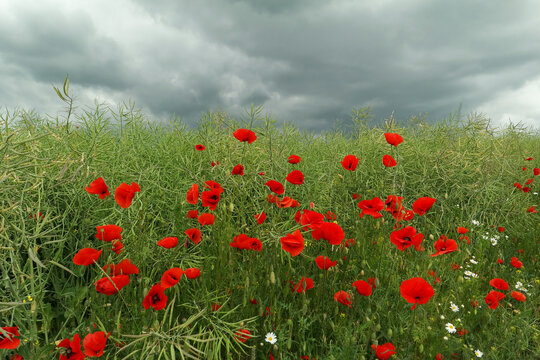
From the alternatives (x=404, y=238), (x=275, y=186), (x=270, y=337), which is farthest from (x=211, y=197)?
(x=404, y=238)

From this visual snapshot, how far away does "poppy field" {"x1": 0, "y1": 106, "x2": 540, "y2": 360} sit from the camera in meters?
1.53

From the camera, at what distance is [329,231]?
5.35 ft

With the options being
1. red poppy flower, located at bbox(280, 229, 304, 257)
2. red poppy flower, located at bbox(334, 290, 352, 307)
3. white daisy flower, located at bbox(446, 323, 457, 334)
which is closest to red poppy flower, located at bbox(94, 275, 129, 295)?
red poppy flower, located at bbox(280, 229, 304, 257)

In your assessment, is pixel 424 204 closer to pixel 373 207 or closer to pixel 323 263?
pixel 373 207

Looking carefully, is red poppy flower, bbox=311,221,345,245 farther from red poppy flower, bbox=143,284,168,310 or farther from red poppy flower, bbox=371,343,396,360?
red poppy flower, bbox=143,284,168,310

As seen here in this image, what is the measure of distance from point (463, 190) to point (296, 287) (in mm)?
3103

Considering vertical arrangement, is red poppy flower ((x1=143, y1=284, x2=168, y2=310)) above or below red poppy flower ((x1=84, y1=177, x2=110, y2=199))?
below

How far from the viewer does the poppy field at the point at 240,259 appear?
1.53m

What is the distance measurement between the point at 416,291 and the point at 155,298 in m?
1.11

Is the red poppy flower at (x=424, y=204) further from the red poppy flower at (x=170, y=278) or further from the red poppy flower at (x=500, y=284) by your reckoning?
the red poppy flower at (x=170, y=278)

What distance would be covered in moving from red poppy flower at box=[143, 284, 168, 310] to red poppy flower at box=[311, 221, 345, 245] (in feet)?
2.45

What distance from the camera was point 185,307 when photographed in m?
1.82

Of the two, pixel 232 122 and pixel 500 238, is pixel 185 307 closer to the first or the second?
pixel 232 122

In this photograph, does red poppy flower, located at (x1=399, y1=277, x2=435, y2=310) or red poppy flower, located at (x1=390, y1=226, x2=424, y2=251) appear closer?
red poppy flower, located at (x1=399, y1=277, x2=435, y2=310)
